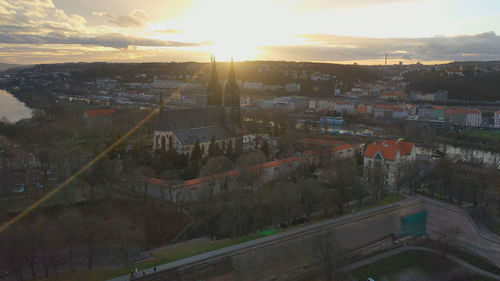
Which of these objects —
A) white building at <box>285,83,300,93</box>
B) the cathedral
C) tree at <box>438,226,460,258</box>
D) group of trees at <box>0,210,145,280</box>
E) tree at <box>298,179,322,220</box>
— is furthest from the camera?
white building at <box>285,83,300,93</box>

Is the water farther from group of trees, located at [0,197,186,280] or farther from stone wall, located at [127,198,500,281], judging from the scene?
stone wall, located at [127,198,500,281]

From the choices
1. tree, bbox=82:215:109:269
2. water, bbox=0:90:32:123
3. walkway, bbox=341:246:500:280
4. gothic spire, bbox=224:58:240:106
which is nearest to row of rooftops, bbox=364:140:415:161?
walkway, bbox=341:246:500:280

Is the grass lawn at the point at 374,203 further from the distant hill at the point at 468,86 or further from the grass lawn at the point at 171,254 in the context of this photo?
the distant hill at the point at 468,86

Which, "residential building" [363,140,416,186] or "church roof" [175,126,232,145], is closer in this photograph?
"residential building" [363,140,416,186]

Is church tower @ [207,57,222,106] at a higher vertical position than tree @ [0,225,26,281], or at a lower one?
higher

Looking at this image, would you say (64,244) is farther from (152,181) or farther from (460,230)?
(460,230)

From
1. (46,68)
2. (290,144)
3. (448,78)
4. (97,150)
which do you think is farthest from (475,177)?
(46,68)

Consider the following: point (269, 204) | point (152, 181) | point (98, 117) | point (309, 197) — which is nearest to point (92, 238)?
point (152, 181)
